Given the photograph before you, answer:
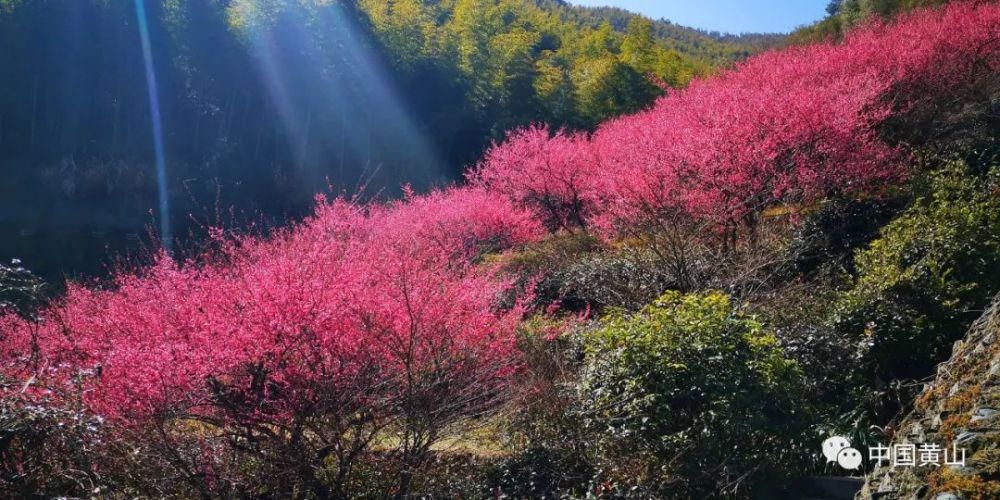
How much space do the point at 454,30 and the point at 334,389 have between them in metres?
31.7

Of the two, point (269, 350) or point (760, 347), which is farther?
point (269, 350)

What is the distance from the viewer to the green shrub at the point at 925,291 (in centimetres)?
539

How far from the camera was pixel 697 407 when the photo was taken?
4.38 meters

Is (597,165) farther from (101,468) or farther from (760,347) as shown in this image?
(101,468)

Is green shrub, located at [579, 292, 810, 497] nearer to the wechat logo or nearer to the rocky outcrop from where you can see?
the wechat logo

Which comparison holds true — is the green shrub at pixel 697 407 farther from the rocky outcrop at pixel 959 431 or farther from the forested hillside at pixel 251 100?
the forested hillside at pixel 251 100

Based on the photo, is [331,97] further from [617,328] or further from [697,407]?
[697,407]

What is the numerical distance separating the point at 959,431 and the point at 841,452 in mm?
1580

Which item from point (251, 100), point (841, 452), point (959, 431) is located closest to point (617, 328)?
point (841, 452)

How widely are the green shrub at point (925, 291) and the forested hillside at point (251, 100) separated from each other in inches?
784

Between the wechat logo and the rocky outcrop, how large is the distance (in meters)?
0.53

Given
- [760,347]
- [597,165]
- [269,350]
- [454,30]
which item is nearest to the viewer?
[760,347]

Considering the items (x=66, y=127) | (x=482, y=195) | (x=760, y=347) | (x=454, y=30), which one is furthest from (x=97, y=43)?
(x=760, y=347)

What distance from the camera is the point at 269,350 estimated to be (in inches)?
189
